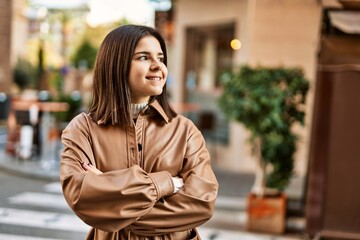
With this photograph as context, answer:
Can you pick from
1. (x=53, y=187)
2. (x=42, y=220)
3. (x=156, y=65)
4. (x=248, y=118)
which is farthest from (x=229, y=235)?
(x=156, y=65)

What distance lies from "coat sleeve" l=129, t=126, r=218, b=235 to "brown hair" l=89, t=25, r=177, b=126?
0.30 meters

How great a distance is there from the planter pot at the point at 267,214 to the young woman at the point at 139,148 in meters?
5.51

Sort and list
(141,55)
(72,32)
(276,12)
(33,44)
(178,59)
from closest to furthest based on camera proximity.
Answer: (141,55) < (276,12) < (178,59) < (33,44) < (72,32)

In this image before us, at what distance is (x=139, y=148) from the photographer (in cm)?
209

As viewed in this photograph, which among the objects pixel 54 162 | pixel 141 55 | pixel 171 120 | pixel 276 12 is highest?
pixel 276 12

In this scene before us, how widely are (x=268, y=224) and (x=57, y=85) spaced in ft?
42.4

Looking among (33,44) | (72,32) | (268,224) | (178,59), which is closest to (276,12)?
(178,59)

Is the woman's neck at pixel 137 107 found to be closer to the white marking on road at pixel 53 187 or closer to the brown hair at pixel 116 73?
the brown hair at pixel 116 73

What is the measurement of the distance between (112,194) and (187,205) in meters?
0.30

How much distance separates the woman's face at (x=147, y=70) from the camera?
6.77 feet

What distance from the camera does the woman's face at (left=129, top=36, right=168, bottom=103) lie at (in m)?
2.06

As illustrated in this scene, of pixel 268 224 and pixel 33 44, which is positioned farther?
pixel 33 44

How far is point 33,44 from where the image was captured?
38.9m

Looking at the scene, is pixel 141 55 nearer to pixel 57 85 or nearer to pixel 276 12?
pixel 276 12
